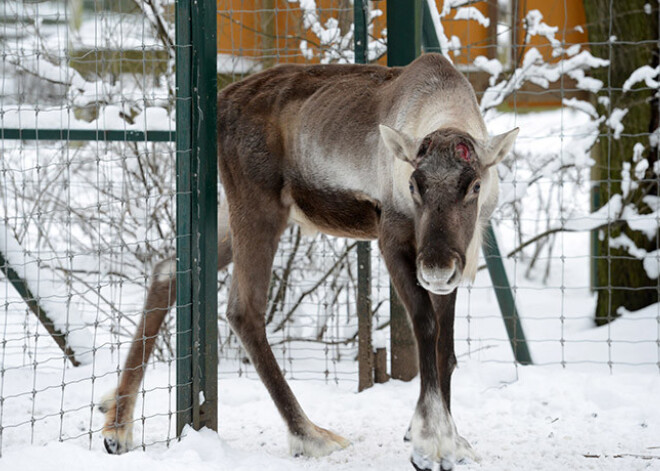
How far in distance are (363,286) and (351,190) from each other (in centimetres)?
102


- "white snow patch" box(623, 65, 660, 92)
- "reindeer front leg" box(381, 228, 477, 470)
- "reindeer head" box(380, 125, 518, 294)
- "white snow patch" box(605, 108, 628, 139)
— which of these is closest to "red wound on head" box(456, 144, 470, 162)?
"reindeer head" box(380, 125, 518, 294)

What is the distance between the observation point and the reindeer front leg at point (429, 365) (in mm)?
3381

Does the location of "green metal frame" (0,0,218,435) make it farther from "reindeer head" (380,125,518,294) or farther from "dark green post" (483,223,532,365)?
"dark green post" (483,223,532,365)

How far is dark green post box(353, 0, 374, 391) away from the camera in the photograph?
4953 millimetres

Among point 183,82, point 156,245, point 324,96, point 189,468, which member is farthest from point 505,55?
point 189,468

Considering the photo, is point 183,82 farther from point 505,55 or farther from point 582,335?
point 505,55

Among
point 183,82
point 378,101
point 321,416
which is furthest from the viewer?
point 321,416

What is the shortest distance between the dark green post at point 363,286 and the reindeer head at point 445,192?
62.3 inches

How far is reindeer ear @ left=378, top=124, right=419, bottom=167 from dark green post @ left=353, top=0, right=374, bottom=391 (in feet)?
5.29

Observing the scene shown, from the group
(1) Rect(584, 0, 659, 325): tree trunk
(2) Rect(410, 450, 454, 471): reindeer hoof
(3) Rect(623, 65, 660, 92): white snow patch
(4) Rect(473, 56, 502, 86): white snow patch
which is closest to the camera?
(2) Rect(410, 450, 454, 471): reindeer hoof

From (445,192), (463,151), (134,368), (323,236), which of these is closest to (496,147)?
(463,151)

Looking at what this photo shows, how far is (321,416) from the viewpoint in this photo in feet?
15.0

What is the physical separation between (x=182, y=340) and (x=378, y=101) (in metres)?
1.44

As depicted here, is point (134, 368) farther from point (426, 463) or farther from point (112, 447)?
point (426, 463)
